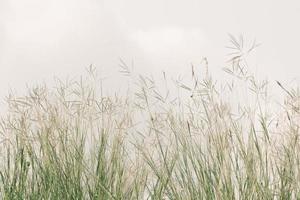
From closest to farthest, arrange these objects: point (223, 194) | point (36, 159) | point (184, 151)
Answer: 1. point (223, 194)
2. point (184, 151)
3. point (36, 159)

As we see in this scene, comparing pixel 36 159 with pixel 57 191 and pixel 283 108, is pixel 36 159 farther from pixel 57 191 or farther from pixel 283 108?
pixel 283 108

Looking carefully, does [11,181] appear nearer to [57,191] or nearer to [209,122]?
[57,191]

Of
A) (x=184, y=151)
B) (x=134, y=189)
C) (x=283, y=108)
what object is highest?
(x=283, y=108)

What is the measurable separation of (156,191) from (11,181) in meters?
0.90

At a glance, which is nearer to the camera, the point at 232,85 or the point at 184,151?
the point at 184,151

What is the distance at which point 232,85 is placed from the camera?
3717 millimetres

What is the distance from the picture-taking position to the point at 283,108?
346cm

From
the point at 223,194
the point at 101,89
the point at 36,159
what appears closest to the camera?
the point at 223,194

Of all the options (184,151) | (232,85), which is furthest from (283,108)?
(184,151)

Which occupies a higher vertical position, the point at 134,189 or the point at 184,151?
the point at 184,151

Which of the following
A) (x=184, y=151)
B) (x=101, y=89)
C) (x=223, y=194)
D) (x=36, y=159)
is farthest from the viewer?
(x=101, y=89)

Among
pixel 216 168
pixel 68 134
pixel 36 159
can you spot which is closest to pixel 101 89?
pixel 68 134

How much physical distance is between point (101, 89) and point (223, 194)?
1.43 metres

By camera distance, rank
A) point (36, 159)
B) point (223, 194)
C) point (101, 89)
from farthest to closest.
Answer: point (101, 89) < point (36, 159) < point (223, 194)
